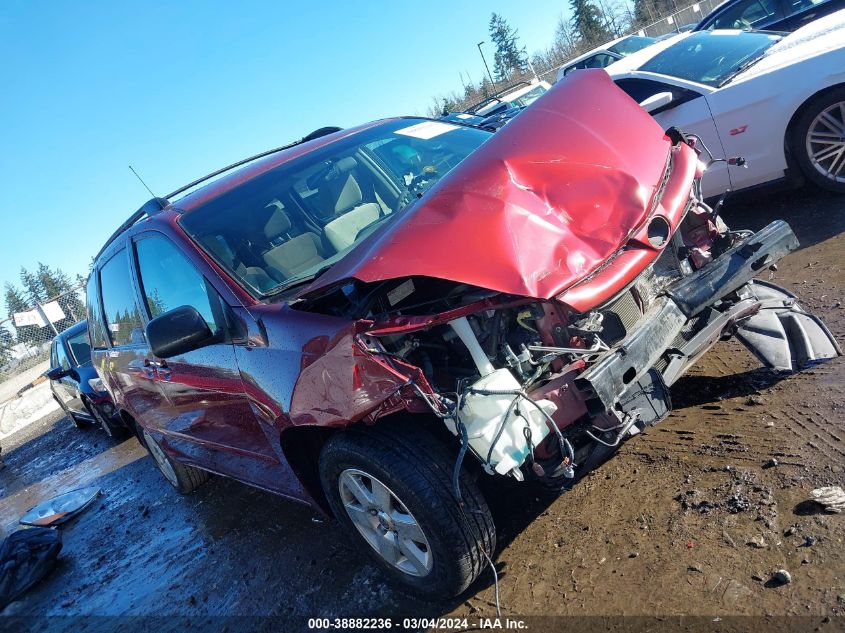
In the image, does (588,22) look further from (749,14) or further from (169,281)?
(169,281)

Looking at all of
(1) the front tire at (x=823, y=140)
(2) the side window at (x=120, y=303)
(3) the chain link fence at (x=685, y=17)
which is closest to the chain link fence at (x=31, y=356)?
(2) the side window at (x=120, y=303)

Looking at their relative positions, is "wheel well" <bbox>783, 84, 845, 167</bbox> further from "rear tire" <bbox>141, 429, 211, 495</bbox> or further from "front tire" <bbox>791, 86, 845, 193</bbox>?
"rear tire" <bbox>141, 429, 211, 495</bbox>

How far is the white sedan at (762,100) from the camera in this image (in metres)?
4.88

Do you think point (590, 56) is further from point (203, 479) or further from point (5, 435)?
point (5, 435)

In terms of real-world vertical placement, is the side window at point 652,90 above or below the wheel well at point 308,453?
above

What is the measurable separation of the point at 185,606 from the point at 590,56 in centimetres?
1432

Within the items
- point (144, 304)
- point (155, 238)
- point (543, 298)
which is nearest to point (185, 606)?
point (144, 304)

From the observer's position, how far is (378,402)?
2.36 metres

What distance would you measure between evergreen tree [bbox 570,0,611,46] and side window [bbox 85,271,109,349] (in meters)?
56.8

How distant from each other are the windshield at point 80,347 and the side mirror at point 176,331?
24.3ft

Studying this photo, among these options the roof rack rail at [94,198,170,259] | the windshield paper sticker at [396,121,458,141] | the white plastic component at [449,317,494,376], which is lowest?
the white plastic component at [449,317,494,376]

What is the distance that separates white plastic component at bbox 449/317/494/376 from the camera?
7.90ft

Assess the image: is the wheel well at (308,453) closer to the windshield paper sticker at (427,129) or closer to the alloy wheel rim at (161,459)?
the windshield paper sticker at (427,129)

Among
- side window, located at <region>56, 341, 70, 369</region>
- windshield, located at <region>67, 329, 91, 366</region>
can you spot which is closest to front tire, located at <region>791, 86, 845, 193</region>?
windshield, located at <region>67, 329, 91, 366</region>
